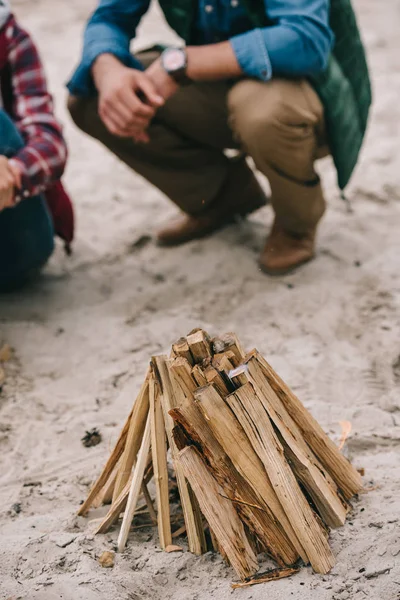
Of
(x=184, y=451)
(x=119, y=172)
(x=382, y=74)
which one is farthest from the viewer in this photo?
(x=382, y=74)

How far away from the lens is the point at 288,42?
2.60 meters

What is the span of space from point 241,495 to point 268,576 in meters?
0.18

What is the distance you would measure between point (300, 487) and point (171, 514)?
346 mm

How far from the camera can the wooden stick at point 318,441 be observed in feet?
5.51

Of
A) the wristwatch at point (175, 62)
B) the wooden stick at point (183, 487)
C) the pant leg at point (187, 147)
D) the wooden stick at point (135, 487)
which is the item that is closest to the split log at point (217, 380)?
the wooden stick at point (183, 487)

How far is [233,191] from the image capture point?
11.1ft

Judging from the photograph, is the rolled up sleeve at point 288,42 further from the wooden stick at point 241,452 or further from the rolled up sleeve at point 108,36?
the wooden stick at point 241,452

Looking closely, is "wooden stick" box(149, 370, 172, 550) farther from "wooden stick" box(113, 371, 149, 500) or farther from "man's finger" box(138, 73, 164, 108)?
"man's finger" box(138, 73, 164, 108)

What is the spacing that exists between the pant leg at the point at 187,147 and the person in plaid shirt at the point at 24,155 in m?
0.33

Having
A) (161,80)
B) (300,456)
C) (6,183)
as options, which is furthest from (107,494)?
(161,80)

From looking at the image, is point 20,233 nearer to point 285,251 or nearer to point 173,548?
Answer: point 285,251

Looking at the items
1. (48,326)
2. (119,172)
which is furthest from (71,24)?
(48,326)

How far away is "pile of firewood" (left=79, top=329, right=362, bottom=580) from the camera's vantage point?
1.56 metres

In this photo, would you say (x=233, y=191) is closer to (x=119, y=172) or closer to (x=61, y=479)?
(x=119, y=172)
